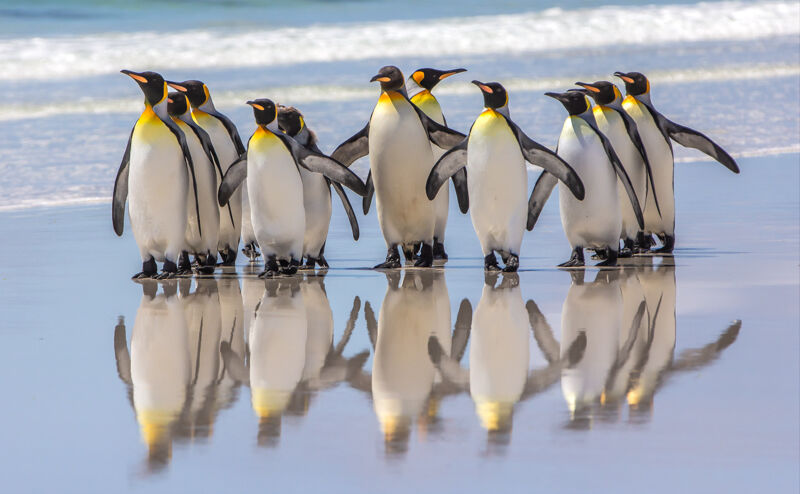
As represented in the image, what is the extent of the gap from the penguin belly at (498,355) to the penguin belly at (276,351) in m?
0.60

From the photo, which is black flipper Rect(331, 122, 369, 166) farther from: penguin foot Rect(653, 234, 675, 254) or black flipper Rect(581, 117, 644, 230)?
penguin foot Rect(653, 234, 675, 254)

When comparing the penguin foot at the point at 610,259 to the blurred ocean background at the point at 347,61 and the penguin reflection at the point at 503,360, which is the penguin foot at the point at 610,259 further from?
the blurred ocean background at the point at 347,61

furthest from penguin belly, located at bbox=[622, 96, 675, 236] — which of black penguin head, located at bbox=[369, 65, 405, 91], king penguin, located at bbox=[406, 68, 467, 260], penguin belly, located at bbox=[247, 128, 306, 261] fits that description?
penguin belly, located at bbox=[247, 128, 306, 261]

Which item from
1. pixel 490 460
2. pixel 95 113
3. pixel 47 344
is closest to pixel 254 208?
pixel 47 344

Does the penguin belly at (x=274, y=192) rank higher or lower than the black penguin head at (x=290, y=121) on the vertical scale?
lower

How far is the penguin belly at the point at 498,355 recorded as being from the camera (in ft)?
11.2

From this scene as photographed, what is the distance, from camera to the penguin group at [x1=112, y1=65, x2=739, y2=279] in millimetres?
5719

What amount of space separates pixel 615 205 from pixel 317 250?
61.8 inches

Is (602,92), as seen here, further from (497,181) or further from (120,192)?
(120,192)

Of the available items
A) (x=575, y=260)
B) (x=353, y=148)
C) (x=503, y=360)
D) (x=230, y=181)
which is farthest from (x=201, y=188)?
(x=503, y=360)

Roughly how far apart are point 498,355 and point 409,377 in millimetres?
422

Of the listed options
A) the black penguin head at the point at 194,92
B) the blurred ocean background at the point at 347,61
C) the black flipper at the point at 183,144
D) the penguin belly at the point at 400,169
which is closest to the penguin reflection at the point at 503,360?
the penguin belly at the point at 400,169

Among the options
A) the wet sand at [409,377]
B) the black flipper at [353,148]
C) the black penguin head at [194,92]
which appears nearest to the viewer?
the wet sand at [409,377]

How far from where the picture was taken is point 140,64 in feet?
→ 66.0
